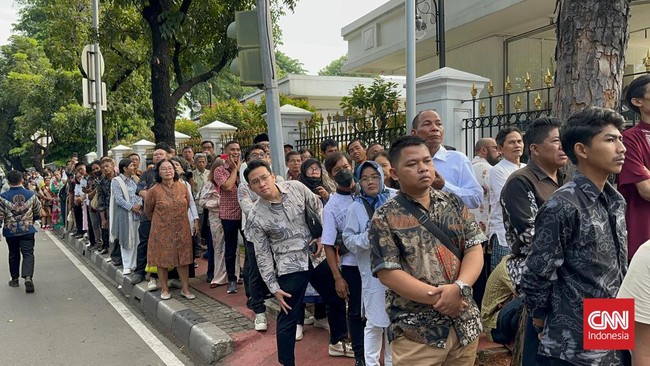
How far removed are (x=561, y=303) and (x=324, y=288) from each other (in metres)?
2.69

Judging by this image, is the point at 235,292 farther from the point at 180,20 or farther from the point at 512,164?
the point at 180,20

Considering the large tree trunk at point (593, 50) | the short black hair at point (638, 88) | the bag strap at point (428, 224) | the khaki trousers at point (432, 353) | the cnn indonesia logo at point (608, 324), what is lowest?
the khaki trousers at point (432, 353)

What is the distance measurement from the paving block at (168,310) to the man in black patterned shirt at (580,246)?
4.79 metres

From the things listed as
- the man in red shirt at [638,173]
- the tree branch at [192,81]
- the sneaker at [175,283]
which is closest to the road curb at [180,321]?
the sneaker at [175,283]

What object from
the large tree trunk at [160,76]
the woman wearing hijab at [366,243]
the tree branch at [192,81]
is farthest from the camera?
the tree branch at [192,81]

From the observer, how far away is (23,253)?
8500 mm

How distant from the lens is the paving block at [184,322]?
564 cm

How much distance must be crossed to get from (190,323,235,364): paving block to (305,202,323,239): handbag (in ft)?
4.77

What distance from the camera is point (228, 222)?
6.72 metres

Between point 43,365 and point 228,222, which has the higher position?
point 228,222

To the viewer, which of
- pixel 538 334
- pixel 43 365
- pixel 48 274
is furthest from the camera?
pixel 48 274

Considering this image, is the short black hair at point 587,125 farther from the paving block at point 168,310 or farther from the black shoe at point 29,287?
the black shoe at point 29,287

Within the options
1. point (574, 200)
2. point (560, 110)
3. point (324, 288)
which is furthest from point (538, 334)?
point (324, 288)

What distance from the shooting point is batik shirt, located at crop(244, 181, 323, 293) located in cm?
→ 432
